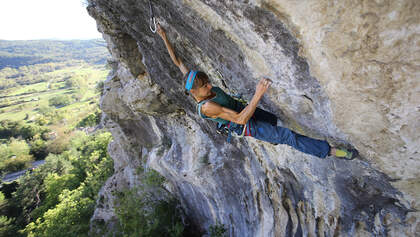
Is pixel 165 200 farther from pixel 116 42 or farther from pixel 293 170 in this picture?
pixel 293 170

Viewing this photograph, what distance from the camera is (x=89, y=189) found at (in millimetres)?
18094

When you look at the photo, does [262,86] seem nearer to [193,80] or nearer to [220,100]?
[220,100]

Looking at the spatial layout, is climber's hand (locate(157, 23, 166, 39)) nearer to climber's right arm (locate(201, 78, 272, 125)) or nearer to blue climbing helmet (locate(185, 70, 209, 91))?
blue climbing helmet (locate(185, 70, 209, 91))

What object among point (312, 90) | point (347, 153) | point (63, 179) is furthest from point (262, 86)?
point (63, 179)

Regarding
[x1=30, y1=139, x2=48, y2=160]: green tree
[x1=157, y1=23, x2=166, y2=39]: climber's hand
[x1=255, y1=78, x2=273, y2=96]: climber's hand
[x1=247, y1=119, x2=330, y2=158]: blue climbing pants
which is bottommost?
[x1=30, y1=139, x2=48, y2=160]: green tree

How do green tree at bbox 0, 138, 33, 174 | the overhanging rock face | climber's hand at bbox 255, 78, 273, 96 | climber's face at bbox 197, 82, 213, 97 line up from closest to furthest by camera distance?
1. the overhanging rock face
2. climber's hand at bbox 255, 78, 273, 96
3. climber's face at bbox 197, 82, 213, 97
4. green tree at bbox 0, 138, 33, 174

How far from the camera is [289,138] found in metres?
2.71

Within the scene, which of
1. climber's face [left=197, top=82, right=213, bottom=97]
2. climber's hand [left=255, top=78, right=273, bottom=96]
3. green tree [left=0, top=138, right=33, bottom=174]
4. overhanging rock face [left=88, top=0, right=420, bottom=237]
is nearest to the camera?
overhanging rock face [left=88, top=0, right=420, bottom=237]

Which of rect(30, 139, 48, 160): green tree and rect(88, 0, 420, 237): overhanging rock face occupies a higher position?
rect(88, 0, 420, 237): overhanging rock face

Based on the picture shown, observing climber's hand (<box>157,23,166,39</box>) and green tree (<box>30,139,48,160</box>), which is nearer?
climber's hand (<box>157,23,166,39</box>)

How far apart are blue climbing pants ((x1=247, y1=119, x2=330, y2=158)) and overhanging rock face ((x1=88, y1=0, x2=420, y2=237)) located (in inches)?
10.6

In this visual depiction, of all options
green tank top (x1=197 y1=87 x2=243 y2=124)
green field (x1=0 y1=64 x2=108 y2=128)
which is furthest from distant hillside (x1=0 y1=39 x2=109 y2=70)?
green tank top (x1=197 y1=87 x2=243 y2=124)

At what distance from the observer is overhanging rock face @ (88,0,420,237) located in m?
1.80

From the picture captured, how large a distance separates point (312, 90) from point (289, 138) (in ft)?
2.17
